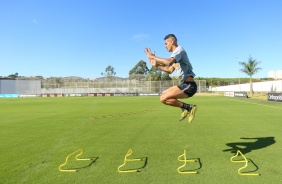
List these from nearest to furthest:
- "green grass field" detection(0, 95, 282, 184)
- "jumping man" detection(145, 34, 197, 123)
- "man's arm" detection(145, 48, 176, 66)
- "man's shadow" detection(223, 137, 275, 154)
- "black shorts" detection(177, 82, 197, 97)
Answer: "green grass field" detection(0, 95, 282, 184), "man's arm" detection(145, 48, 176, 66), "jumping man" detection(145, 34, 197, 123), "black shorts" detection(177, 82, 197, 97), "man's shadow" detection(223, 137, 275, 154)

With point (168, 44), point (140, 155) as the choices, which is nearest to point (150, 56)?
point (168, 44)

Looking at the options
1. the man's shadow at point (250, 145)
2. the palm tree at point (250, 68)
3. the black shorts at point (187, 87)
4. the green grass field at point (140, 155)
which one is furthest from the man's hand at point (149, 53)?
the palm tree at point (250, 68)

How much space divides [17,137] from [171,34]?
7.07 meters

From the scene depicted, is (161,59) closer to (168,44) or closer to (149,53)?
(149,53)

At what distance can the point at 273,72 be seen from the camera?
3356 inches

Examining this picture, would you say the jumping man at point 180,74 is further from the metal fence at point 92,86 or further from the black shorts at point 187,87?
the metal fence at point 92,86

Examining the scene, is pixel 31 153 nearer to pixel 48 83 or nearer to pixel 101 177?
pixel 101 177

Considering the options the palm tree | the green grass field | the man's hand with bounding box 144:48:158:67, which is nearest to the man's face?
the man's hand with bounding box 144:48:158:67

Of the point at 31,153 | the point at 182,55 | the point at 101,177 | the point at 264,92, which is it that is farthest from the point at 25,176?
the point at 264,92

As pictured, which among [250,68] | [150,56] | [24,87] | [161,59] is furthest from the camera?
[24,87]

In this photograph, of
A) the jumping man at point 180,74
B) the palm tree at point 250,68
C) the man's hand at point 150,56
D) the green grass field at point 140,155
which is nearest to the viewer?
the green grass field at point 140,155

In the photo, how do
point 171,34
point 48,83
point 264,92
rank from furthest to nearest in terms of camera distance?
point 48,83 < point 264,92 < point 171,34

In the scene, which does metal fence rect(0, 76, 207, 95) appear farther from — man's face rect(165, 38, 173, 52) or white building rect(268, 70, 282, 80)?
man's face rect(165, 38, 173, 52)

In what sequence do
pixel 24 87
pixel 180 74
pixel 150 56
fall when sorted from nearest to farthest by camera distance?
pixel 150 56 < pixel 180 74 < pixel 24 87
